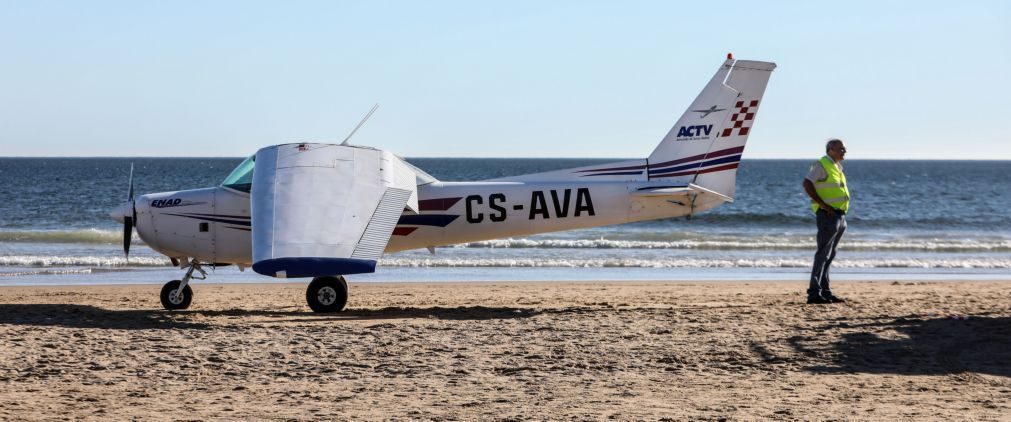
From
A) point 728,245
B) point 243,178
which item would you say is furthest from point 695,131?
point 728,245

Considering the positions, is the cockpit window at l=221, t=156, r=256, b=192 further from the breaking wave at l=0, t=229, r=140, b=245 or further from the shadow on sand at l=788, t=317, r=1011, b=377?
the breaking wave at l=0, t=229, r=140, b=245

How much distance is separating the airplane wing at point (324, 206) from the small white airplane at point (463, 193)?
1.1 inches

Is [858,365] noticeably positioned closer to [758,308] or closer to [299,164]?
[758,308]

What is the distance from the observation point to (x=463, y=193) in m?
12.8

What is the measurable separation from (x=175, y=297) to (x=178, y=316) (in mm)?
1146

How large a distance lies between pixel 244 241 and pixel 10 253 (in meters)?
12.0

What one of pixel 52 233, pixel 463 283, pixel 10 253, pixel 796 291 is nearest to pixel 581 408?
pixel 796 291

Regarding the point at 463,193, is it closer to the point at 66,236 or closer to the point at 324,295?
the point at 324,295

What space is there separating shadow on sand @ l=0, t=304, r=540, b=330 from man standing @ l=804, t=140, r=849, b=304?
9.78 feet

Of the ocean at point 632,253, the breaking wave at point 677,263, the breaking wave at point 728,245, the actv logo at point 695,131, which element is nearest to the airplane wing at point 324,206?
the actv logo at point 695,131

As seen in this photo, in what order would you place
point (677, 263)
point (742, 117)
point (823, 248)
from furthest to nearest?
point (677, 263) < point (742, 117) < point (823, 248)

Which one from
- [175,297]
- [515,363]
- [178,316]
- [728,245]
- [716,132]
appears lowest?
[515,363]

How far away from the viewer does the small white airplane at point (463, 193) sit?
1177cm

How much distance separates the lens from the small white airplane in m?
11.8
